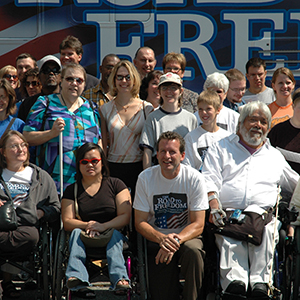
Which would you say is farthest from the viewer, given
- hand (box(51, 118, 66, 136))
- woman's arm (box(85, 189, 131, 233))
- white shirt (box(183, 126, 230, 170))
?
white shirt (box(183, 126, 230, 170))

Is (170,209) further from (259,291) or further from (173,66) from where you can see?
(173,66)

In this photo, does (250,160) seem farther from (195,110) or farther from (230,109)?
(195,110)

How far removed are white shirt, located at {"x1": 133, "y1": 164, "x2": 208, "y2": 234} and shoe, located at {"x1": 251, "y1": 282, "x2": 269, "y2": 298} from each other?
0.74 metres

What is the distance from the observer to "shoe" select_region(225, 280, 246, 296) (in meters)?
3.85

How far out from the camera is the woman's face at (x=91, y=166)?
173 inches

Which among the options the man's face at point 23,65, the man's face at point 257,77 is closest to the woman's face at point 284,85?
the man's face at point 257,77

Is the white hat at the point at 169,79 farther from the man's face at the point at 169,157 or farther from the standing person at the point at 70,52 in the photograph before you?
the standing person at the point at 70,52

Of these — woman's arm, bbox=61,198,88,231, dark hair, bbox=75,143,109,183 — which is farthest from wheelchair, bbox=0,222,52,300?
dark hair, bbox=75,143,109,183

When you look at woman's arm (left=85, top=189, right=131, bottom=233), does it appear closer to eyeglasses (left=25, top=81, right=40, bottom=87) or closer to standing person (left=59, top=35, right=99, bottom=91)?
standing person (left=59, top=35, right=99, bottom=91)

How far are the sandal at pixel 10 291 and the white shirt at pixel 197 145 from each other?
1.90 metres

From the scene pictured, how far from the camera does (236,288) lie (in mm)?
3844

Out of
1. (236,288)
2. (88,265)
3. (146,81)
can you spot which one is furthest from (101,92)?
(236,288)

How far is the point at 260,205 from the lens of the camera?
14.1 ft

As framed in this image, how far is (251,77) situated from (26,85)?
2.77 metres
